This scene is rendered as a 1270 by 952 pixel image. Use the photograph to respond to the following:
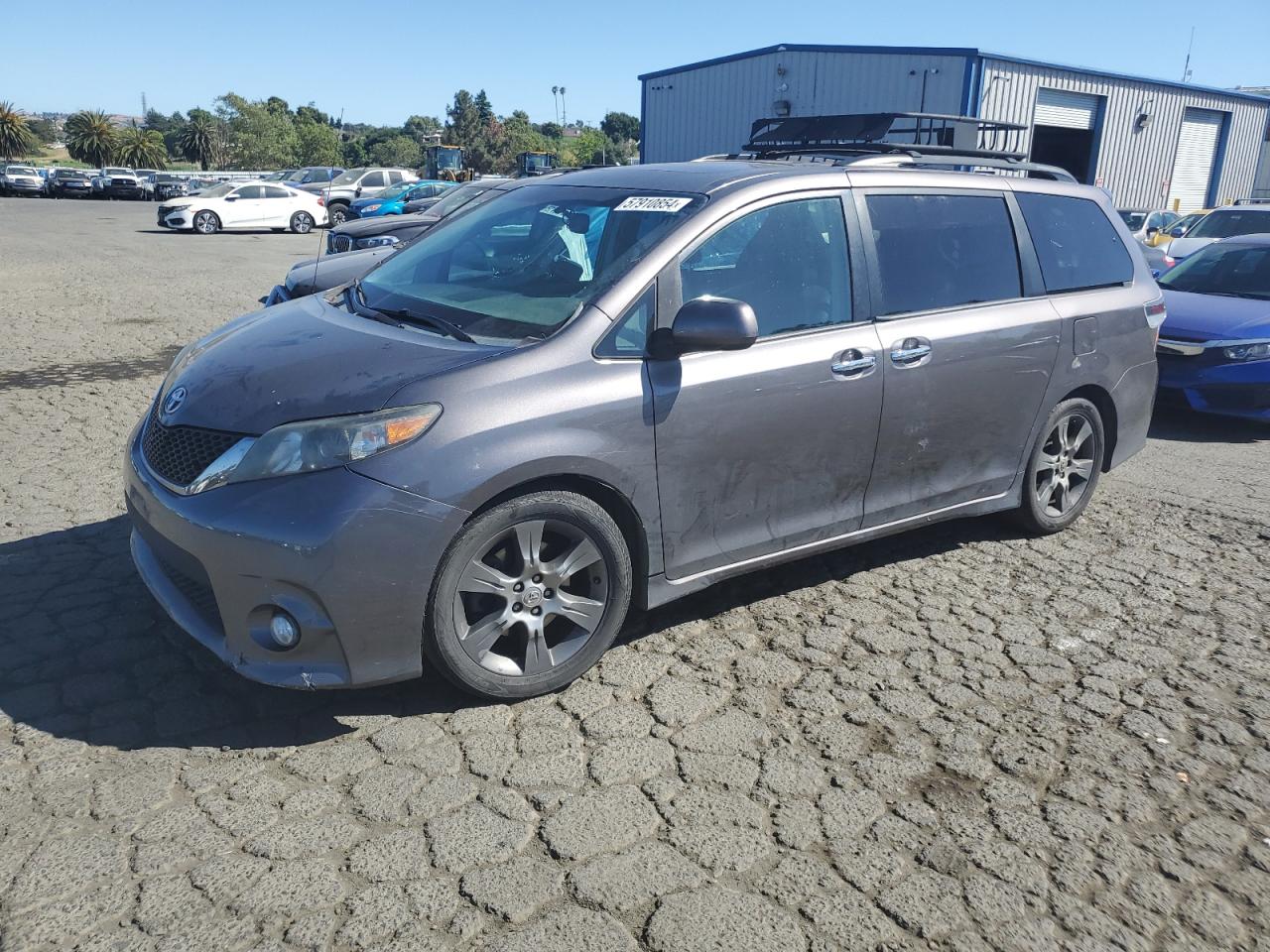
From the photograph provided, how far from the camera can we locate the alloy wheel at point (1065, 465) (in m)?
5.19

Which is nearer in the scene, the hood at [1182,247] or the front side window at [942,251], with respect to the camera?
the front side window at [942,251]

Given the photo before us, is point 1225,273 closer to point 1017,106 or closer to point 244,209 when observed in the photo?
point 1017,106

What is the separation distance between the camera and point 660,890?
266cm

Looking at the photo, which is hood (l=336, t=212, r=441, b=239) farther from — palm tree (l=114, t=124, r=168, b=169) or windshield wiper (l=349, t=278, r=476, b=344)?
palm tree (l=114, t=124, r=168, b=169)

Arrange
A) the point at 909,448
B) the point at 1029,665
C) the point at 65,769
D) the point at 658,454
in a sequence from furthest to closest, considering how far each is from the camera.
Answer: the point at 909,448 < the point at 1029,665 < the point at 658,454 < the point at 65,769

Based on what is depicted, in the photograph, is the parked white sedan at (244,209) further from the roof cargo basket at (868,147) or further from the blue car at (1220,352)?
the blue car at (1220,352)

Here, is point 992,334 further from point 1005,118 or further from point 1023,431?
point 1005,118

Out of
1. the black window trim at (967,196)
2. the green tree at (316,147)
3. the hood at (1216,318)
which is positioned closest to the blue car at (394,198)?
the hood at (1216,318)

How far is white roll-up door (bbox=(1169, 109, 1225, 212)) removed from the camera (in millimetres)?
32062

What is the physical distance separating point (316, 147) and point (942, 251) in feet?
360

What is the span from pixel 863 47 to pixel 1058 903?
87.8 feet

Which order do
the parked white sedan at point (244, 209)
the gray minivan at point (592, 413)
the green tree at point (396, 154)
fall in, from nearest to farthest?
the gray minivan at point (592, 413) < the parked white sedan at point (244, 209) < the green tree at point (396, 154)

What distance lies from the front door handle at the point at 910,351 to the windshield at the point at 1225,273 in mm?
5970

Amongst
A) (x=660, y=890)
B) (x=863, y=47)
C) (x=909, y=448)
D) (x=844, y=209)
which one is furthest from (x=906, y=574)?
(x=863, y=47)
